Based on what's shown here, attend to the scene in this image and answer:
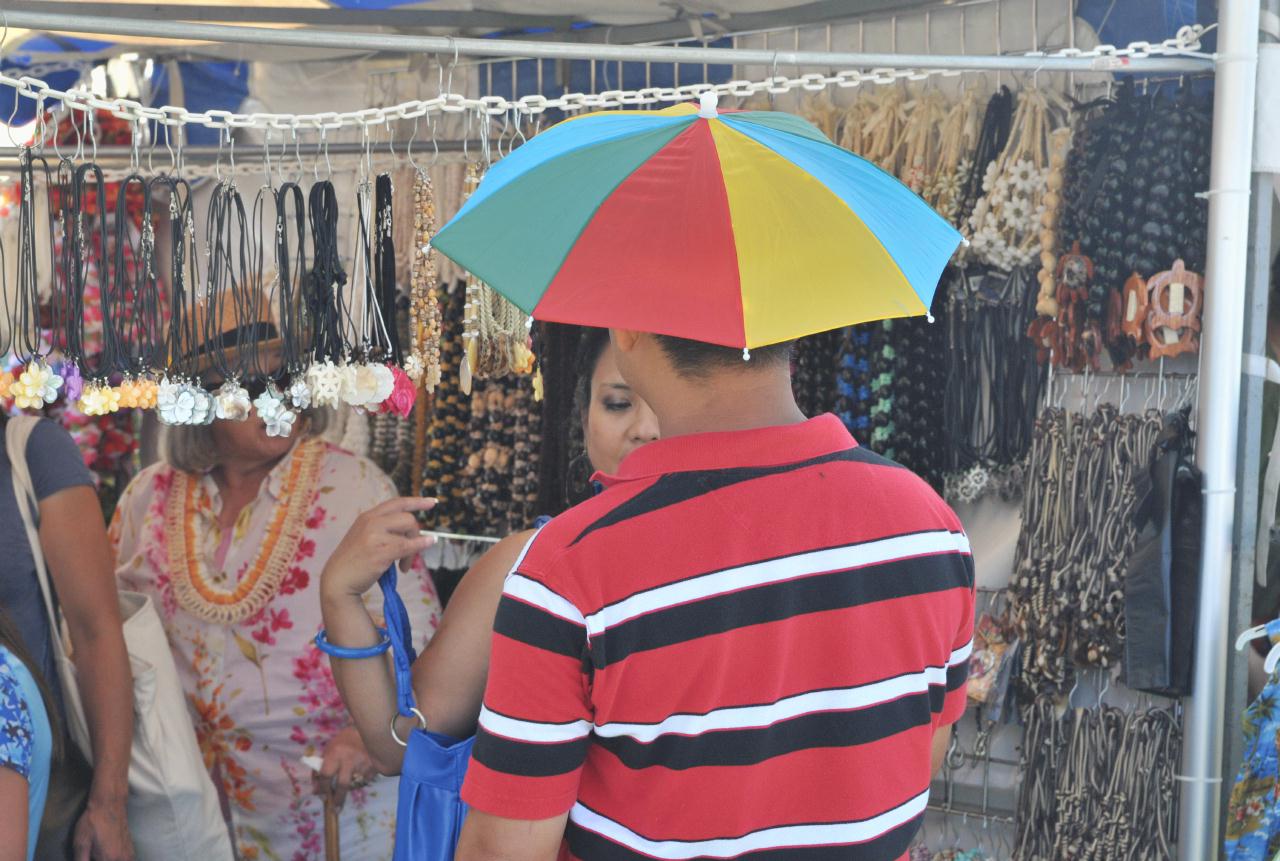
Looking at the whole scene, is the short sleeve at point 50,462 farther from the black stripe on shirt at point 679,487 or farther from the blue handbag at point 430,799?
the black stripe on shirt at point 679,487

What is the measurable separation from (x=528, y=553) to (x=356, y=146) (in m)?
2.29

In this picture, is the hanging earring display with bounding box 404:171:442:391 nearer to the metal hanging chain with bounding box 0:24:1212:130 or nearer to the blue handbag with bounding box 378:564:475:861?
the metal hanging chain with bounding box 0:24:1212:130

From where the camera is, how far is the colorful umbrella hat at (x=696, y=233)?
1.43m

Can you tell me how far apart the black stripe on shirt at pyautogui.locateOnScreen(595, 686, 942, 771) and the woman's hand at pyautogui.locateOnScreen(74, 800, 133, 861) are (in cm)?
190

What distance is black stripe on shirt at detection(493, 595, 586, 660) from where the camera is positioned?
4.44 feet

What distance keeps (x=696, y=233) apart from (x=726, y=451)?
26cm

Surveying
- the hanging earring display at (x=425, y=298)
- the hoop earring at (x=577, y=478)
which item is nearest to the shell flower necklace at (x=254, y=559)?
the hoop earring at (x=577, y=478)

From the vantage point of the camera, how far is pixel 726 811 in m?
1.43

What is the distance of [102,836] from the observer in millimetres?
2844

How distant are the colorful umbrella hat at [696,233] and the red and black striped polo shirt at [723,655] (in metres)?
0.15

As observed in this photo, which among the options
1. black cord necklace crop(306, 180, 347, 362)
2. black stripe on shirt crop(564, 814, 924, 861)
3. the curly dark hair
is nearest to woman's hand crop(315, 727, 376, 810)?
black cord necklace crop(306, 180, 347, 362)

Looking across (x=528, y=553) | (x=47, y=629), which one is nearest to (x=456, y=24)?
(x=47, y=629)

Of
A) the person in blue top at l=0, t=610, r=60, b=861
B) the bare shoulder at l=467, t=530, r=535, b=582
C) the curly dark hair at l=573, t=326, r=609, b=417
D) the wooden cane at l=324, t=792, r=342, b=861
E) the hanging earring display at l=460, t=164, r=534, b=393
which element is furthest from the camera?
the wooden cane at l=324, t=792, r=342, b=861

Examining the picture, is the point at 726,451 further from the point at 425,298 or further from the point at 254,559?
the point at 254,559
